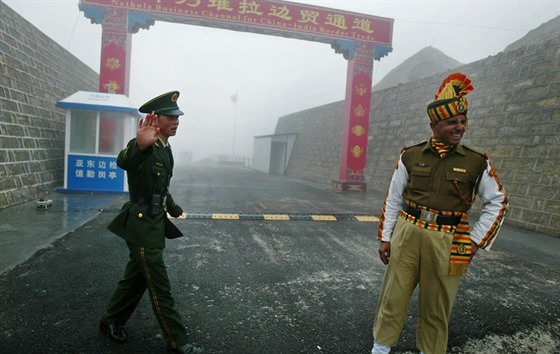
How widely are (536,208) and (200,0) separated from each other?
38.3 feet

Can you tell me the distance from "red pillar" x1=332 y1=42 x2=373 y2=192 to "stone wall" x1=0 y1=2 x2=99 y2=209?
9.85 meters

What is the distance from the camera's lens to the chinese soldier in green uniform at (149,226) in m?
2.22

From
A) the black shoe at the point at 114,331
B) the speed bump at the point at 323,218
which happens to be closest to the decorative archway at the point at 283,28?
the speed bump at the point at 323,218

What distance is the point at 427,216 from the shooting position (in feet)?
7.07

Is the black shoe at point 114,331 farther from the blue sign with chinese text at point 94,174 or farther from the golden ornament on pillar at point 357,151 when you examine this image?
the golden ornament on pillar at point 357,151

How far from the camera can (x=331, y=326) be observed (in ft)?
9.52

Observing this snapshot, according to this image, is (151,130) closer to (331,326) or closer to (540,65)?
(331,326)

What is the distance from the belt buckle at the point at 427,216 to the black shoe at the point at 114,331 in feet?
7.81

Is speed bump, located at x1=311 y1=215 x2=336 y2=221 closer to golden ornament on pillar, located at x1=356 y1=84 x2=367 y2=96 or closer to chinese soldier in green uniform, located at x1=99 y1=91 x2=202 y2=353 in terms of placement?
chinese soldier in green uniform, located at x1=99 y1=91 x2=202 y2=353

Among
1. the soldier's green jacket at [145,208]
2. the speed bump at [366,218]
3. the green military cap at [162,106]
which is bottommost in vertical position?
the speed bump at [366,218]

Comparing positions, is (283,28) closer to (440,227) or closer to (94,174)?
(94,174)

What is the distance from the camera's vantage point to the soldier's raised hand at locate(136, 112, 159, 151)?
212cm

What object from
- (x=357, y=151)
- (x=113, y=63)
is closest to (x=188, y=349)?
(x=113, y=63)

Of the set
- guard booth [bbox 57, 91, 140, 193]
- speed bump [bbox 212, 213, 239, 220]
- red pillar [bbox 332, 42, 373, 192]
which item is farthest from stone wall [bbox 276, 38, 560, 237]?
guard booth [bbox 57, 91, 140, 193]
